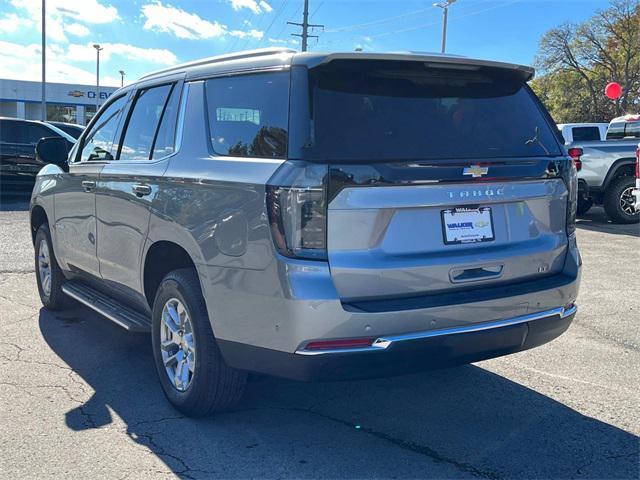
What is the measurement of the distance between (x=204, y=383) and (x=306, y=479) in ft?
2.54

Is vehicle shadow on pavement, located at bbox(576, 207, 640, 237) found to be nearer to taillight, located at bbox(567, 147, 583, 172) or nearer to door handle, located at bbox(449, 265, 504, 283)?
taillight, located at bbox(567, 147, 583, 172)

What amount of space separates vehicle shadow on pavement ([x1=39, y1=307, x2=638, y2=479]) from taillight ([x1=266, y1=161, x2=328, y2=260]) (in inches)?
42.9

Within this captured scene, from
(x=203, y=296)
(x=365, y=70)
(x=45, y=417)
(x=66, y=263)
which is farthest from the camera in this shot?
(x=66, y=263)

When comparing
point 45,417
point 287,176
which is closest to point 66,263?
point 45,417

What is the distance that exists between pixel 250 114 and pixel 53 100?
63671mm

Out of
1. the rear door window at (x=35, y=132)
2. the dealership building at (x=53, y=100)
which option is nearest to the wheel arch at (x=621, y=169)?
the rear door window at (x=35, y=132)

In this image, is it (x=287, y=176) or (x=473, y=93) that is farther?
(x=473, y=93)

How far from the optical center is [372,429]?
351 cm

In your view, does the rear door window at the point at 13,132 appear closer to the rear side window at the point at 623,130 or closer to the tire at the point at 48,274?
the tire at the point at 48,274

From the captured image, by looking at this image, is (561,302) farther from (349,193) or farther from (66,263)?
(66,263)

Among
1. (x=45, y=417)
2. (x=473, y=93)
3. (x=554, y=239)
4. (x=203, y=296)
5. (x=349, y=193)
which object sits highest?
(x=473, y=93)

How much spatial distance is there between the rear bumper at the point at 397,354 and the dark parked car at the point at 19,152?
12537mm

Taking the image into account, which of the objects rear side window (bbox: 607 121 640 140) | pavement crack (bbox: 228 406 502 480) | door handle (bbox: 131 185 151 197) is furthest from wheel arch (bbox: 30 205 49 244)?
rear side window (bbox: 607 121 640 140)

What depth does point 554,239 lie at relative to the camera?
350cm
